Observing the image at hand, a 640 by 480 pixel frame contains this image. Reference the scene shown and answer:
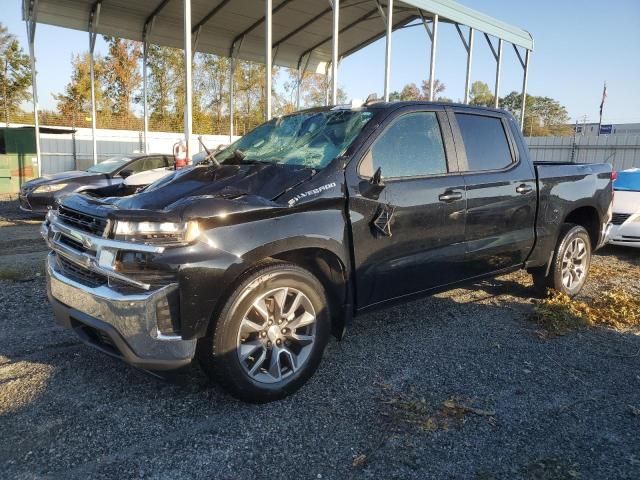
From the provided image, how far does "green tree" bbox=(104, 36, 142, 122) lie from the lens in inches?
1439

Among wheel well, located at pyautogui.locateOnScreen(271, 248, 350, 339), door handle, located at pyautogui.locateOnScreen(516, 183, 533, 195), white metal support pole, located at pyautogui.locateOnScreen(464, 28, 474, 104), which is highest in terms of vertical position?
white metal support pole, located at pyautogui.locateOnScreen(464, 28, 474, 104)

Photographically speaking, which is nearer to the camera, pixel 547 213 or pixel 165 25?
pixel 547 213

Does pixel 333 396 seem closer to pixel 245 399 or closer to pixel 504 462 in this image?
pixel 245 399

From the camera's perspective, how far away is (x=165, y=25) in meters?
16.5

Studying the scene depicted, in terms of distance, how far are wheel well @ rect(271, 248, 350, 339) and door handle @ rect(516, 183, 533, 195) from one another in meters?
2.11

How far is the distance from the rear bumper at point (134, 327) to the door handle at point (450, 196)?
7.05 feet

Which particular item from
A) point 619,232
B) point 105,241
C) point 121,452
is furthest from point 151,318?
point 619,232

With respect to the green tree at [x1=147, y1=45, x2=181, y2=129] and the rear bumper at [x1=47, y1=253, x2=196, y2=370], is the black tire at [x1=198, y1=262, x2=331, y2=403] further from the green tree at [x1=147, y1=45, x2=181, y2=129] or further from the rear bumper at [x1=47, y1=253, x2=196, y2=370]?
the green tree at [x1=147, y1=45, x2=181, y2=129]

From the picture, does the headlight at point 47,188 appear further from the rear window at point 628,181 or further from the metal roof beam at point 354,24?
the metal roof beam at point 354,24

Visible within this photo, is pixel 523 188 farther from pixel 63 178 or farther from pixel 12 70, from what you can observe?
pixel 12 70

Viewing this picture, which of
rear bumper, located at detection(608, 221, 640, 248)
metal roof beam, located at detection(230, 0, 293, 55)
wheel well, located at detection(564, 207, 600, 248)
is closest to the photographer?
wheel well, located at detection(564, 207, 600, 248)

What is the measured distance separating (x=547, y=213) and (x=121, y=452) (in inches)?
163

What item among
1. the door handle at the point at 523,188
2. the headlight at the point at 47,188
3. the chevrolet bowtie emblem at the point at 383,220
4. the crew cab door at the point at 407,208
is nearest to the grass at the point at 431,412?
the crew cab door at the point at 407,208

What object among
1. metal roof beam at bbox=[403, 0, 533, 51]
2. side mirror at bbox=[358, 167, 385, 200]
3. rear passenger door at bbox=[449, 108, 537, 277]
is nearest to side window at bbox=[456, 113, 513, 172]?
rear passenger door at bbox=[449, 108, 537, 277]
